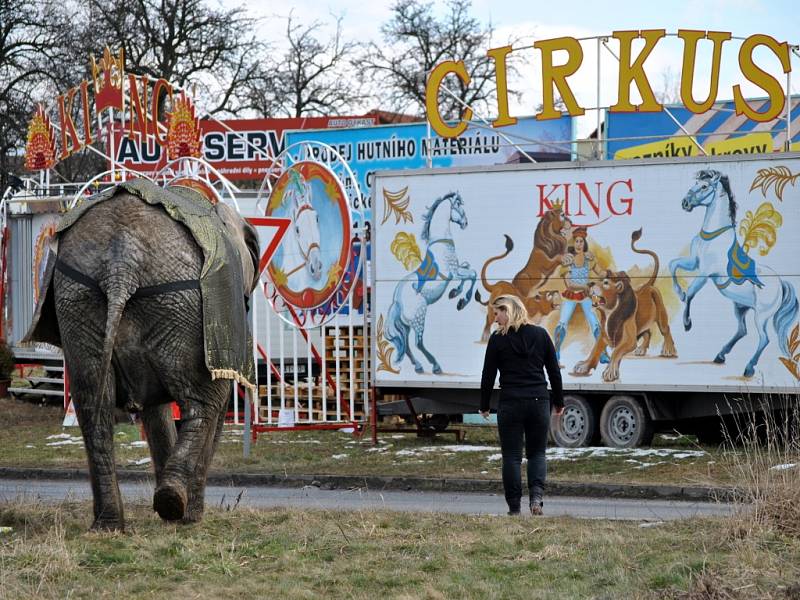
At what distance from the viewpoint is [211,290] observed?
8.74 metres

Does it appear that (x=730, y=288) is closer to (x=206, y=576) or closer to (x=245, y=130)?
(x=206, y=576)

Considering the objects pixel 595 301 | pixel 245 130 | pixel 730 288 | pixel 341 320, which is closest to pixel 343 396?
pixel 341 320

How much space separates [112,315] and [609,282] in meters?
9.61

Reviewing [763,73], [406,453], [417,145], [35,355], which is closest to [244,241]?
[406,453]

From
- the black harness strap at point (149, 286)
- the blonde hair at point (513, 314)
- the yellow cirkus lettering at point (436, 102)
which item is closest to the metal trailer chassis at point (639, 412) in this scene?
the yellow cirkus lettering at point (436, 102)

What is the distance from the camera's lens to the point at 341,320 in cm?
1978

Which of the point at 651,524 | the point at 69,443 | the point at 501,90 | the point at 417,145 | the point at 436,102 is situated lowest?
the point at 69,443

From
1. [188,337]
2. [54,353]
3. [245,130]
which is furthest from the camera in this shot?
[245,130]

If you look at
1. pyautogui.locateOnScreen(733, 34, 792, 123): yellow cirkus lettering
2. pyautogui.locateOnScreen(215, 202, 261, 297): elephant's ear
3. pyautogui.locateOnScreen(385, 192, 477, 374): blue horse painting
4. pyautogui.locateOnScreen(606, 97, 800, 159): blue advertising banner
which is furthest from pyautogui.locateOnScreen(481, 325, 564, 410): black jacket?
pyautogui.locateOnScreen(606, 97, 800, 159): blue advertising banner

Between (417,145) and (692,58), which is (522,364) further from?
(417,145)

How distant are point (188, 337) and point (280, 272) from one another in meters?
9.54

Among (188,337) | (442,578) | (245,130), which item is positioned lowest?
(442,578)

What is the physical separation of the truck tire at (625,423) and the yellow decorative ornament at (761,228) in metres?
2.34

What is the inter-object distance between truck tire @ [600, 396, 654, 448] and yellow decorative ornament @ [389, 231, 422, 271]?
3055 mm
